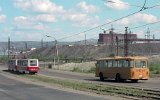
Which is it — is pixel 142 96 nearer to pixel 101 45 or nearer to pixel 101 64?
pixel 101 64

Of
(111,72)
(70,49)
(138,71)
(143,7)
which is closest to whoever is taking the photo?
(143,7)

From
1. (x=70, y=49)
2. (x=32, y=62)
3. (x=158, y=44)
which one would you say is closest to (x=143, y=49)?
(x=158, y=44)

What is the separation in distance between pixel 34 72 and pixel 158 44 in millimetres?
92280

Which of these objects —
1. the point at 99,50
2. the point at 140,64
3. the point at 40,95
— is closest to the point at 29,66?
the point at 140,64

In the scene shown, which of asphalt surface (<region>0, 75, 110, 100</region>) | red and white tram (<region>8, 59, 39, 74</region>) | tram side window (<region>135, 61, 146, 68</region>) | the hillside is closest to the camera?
asphalt surface (<region>0, 75, 110, 100</region>)

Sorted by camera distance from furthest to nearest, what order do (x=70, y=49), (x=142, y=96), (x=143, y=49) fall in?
(x=70, y=49) → (x=143, y=49) → (x=142, y=96)

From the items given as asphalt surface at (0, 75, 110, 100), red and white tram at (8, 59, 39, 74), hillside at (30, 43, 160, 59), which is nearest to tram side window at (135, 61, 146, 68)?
asphalt surface at (0, 75, 110, 100)

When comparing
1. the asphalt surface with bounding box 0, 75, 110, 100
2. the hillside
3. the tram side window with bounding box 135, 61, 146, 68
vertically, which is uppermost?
the hillside

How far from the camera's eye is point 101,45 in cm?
16312

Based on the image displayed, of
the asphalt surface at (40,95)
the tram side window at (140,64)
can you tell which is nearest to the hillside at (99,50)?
the tram side window at (140,64)

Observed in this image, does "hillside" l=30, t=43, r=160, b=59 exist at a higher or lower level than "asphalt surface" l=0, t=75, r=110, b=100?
higher

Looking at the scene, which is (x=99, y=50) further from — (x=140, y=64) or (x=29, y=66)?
(x=140, y=64)

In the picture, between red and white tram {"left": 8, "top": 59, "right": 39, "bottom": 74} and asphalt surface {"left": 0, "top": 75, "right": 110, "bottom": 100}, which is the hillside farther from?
asphalt surface {"left": 0, "top": 75, "right": 110, "bottom": 100}

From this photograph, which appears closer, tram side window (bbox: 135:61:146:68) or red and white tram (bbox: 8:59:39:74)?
tram side window (bbox: 135:61:146:68)
